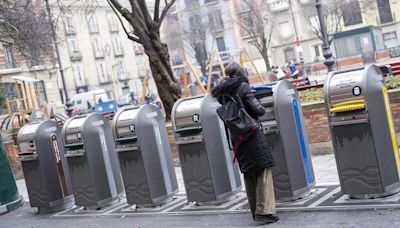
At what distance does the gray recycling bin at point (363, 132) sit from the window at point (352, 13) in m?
47.1

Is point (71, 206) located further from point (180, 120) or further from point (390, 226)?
point (390, 226)

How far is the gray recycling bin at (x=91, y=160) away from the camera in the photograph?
8648 mm

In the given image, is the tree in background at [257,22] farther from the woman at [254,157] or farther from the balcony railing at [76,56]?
the woman at [254,157]

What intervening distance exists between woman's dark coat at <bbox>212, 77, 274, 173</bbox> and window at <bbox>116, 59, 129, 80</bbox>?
206 ft

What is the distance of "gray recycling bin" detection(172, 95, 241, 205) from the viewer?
7.46 meters

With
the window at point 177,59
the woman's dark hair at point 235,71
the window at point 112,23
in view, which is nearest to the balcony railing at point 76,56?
the window at point 112,23

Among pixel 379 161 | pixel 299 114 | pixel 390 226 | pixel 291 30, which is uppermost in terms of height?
pixel 291 30

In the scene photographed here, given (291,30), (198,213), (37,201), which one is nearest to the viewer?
(198,213)

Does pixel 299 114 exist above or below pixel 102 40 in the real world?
below

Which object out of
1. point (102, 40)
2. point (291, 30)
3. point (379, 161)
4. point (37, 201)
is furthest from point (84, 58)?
point (379, 161)

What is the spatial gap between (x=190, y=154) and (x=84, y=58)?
5909 cm

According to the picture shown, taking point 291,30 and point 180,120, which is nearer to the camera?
point 180,120

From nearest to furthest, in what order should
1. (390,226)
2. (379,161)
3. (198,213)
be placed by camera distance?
(390,226) → (379,161) → (198,213)

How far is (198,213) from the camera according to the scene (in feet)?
24.6
